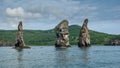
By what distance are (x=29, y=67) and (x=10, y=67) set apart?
431 cm

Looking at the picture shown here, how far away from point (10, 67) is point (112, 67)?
921 inches

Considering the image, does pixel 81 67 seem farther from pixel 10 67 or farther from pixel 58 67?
pixel 10 67

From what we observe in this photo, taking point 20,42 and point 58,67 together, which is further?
point 20,42

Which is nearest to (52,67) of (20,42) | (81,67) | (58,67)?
(58,67)

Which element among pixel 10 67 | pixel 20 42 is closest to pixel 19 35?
pixel 20 42

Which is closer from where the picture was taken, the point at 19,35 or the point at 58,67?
the point at 58,67

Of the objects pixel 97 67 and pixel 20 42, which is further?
pixel 20 42

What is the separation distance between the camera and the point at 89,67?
69.0 metres

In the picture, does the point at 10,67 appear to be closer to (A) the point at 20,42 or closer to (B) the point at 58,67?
(B) the point at 58,67

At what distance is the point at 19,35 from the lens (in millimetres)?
196625

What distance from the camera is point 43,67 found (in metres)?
69.8

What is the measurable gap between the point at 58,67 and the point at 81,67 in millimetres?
5240

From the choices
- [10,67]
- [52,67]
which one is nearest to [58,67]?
[52,67]

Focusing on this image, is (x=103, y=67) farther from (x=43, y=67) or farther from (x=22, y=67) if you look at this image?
(x=22, y=67)
